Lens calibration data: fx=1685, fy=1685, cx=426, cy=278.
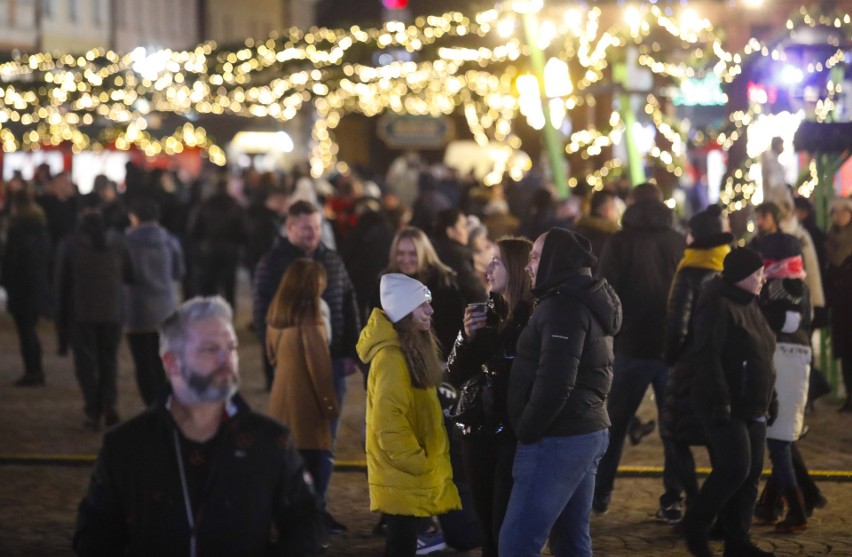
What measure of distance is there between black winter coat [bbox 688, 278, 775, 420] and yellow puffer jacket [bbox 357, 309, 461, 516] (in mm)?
1340

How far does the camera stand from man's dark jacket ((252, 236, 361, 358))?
10.1 metres

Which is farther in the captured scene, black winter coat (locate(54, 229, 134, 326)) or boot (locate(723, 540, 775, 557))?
black winter coat (locate(54, 229, 134, 326))

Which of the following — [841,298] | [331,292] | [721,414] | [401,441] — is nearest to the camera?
[401,441]

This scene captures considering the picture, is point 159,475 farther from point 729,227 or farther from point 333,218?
point 333,218

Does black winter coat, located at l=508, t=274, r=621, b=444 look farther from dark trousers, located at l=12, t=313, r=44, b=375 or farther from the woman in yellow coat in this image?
dark trousers, located at l=12, t=313, r=44, b=375

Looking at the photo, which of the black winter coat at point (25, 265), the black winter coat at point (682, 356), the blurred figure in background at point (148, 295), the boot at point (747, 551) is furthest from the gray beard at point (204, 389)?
the black winter coat at point (25, 265)

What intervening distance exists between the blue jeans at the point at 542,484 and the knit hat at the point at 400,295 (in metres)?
1.10

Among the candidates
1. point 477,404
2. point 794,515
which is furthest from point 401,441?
point 794,515

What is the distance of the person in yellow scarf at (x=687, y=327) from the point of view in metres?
8.35

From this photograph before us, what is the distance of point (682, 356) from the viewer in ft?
28.1

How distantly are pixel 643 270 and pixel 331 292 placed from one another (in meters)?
1.88

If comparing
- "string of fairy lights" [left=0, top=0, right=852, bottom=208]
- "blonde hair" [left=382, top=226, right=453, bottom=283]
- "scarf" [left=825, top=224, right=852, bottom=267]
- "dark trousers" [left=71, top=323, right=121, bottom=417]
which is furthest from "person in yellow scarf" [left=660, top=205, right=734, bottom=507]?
"dark trousers" [left=71, top=323, right=121, bottom=417]

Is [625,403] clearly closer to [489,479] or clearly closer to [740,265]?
[740,265]

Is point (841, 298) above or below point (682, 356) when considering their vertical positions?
above
